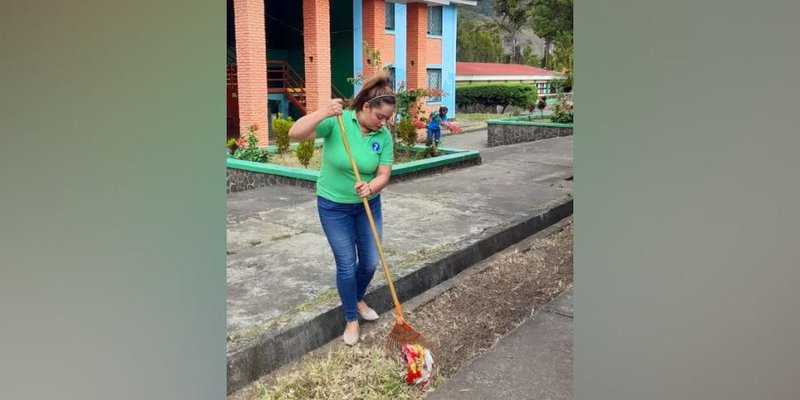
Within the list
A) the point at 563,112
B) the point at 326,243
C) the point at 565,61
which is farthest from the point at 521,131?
the point at 326,243

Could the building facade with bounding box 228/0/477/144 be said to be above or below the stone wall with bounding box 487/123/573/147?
above

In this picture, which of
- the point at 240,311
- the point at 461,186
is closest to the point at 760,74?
the point at 240,311

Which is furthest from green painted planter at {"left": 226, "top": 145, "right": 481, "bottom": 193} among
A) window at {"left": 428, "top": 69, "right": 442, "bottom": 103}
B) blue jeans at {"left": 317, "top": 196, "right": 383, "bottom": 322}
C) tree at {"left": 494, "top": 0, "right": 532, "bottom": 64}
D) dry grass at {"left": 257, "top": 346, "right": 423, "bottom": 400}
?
tree at {"left": 494, "top": 0, "right": 532, "bottom": 64}

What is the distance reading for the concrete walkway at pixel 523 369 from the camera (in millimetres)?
3148

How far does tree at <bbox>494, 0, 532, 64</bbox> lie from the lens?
5012cm

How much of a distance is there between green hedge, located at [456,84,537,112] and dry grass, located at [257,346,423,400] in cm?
2342

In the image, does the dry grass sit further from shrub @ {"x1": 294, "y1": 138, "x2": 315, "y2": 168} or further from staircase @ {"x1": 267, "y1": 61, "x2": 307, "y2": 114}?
staircase @ {"x1": 267, "y1": 61, "x2": 307, "y2": 114}

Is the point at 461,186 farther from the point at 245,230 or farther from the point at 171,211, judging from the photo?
the point at 171,211

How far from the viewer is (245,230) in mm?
5926

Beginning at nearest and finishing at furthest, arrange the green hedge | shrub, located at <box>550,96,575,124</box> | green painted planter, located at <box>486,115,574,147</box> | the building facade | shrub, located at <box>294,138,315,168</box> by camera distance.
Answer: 1. shrub, located at <box>294,138,315,168</box>
2. the building facade
3. green painted planter, located at <box>486,115,574,147</box>
4. shrub, located at <box>550,96,575,124</box>
5. the green hedge

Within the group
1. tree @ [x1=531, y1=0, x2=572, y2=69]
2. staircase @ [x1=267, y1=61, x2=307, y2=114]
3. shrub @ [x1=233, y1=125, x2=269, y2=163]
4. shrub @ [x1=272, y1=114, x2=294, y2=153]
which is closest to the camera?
shrub @ [x1=233, y1=125, x2=269, y2=163]

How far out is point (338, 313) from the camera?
3916 millimetres

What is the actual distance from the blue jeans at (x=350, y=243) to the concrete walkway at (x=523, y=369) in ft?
2.47

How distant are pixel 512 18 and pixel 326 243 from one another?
49.5m
